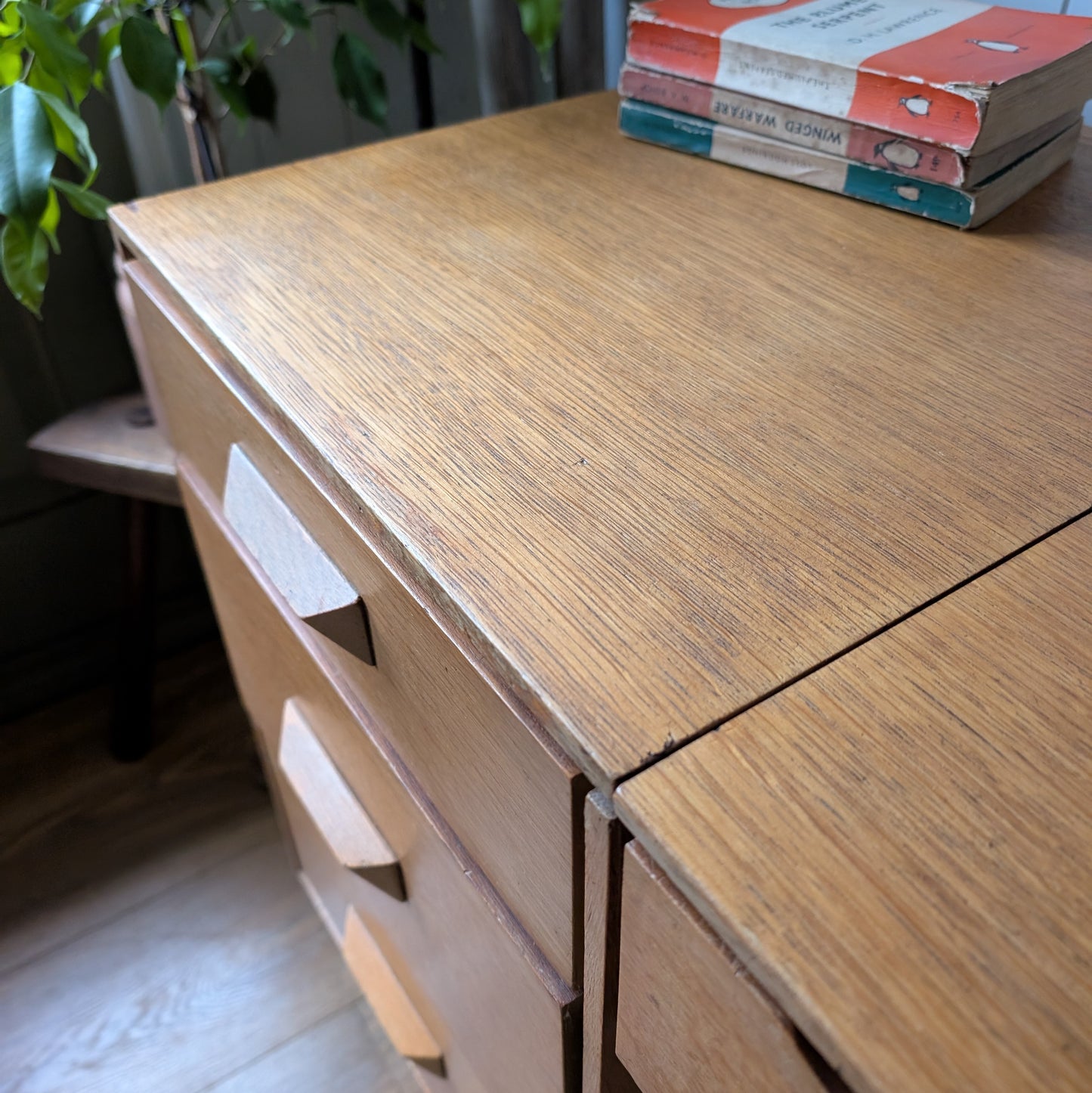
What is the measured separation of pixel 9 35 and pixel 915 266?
577mm

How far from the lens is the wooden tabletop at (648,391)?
1.01 feet

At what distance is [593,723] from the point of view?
0.28 metres

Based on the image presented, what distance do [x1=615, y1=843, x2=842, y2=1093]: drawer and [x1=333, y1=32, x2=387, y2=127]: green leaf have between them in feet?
2.49

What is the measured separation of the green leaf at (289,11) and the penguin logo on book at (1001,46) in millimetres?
512

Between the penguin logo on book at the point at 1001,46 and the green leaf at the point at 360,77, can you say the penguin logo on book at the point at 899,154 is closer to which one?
the penguin logo on book at the point at 1001,46

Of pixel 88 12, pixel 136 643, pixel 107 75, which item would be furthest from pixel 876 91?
pixel 136 643

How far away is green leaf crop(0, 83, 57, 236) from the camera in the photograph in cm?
55

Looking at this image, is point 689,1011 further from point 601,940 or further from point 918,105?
point 918,105

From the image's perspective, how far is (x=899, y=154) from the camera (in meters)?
0.51

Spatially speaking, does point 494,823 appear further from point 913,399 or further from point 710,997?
point 913,399

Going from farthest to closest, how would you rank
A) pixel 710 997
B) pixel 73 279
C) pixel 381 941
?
pixel 73 279 → pixel 381 941 → pixel 710 997

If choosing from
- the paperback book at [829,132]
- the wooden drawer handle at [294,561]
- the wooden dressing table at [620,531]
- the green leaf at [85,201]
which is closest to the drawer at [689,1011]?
Result: the wooden dressing table at [620,531]

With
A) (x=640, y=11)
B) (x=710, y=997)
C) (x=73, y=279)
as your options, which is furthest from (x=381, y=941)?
(x=73, y=279)

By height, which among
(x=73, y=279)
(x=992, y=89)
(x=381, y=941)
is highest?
(x=992, y=89)
